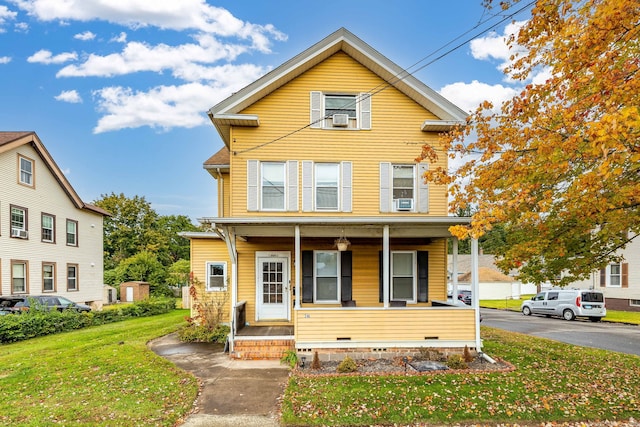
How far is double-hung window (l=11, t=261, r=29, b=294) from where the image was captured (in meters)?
16.8

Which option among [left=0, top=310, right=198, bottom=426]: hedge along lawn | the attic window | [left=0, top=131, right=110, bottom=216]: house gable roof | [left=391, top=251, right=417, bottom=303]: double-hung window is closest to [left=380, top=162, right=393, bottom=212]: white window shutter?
[left=391, top=251, right=417, bottom=303]: double-hung window

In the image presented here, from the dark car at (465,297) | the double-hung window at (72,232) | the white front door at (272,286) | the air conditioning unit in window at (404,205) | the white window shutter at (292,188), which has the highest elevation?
the white window shutter at (292,188)

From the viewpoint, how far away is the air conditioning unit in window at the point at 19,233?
16822 mm

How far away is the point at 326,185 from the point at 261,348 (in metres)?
5.10

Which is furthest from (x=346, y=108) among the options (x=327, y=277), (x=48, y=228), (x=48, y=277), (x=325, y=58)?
(x=48, y=277)

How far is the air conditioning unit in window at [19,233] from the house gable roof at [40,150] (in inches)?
145

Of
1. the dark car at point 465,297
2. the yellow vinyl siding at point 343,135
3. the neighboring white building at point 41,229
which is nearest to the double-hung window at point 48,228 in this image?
the neighboring white building at point 41,229

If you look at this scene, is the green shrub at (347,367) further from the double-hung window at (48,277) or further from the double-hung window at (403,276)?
the double-hung window at (48,277)

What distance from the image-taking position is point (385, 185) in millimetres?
11250

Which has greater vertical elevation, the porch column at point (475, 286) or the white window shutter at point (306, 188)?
the white window shutter at point (306, 188)

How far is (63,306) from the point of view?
50.7 feet

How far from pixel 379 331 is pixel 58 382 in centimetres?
674

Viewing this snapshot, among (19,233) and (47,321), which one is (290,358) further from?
(19,233)

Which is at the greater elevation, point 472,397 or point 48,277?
point 48,277
